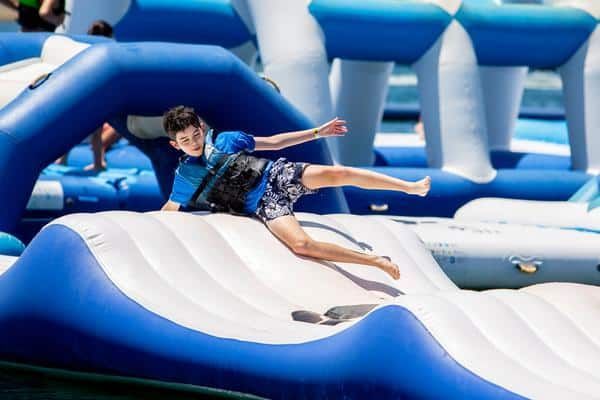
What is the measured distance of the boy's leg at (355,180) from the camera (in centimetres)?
608

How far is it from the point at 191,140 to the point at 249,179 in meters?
0.30

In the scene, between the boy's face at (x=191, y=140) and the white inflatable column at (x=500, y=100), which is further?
the white inflatable column at (x=500, y=100)

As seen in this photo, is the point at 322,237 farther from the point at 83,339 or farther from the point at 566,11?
the point at 566,11

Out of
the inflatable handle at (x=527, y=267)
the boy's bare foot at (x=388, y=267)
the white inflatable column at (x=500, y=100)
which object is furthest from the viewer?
the white inflatable column at (x=500, y=100)

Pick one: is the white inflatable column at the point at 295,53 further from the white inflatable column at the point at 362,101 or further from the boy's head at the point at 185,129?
the boy's head at the point at 185,129

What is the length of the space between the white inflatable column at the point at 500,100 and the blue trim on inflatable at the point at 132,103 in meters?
5.18

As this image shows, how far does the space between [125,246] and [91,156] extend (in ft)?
17.3

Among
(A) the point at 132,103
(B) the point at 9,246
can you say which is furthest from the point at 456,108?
(B) the point at 9,246

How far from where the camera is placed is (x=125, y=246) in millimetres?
5789

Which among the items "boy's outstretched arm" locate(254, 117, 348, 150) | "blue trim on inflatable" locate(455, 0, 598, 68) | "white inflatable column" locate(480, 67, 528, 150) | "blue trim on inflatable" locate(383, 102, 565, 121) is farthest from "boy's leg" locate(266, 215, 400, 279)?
"blue trim on inflatable" locate(383, 102, 565, 121)

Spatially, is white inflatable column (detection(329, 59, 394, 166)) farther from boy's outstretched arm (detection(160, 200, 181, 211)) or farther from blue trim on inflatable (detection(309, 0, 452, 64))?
boy's outstretched arm (detection(160, 200, 181, 211))

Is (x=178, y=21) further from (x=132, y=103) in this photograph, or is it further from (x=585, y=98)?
(x=132, y=103)

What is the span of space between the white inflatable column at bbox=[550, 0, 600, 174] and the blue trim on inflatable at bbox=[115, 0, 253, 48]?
2.52 meters

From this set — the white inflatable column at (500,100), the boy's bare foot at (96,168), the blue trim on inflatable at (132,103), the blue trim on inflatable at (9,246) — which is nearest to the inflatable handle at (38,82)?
the blue trim on inflatable at (132,103)
